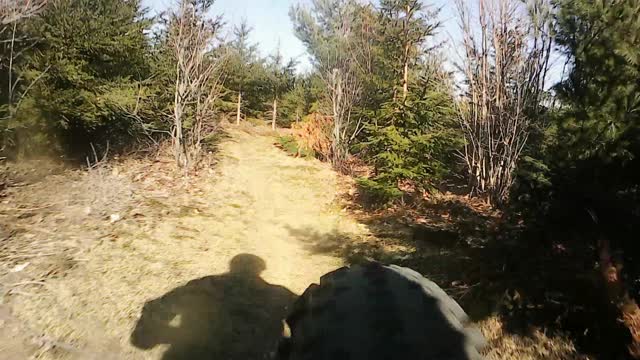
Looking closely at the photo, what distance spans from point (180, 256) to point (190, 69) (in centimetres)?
691

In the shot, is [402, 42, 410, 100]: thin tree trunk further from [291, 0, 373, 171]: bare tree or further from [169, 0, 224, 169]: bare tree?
[169, 0, 224, 169]: bare tree

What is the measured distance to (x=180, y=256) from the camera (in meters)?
6.31

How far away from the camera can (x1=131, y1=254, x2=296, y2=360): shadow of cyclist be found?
13.7 feet

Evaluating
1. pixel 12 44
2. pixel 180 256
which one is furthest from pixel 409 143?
pixel 12 44

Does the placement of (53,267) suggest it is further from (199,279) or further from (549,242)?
(549,242)

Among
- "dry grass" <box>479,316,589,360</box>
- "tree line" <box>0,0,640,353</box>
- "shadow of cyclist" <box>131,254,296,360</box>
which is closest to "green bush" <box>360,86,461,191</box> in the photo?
"tree line" <box>0,0,640,353</box>

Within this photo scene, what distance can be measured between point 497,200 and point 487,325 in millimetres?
6006

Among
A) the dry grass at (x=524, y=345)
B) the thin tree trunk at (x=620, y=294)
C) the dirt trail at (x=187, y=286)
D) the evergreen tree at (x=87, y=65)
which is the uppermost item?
the evergreen tree at (x=87, y=65)

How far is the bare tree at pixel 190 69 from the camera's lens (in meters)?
11.3

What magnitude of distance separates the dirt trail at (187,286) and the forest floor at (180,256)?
2 centimetres

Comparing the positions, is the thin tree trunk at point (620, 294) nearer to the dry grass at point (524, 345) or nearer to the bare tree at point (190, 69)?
the dry grass at point (524, 345)

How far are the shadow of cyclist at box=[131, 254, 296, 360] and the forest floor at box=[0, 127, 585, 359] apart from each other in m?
0.02

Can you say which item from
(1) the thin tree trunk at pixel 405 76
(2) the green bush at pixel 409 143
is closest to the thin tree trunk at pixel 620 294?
(2) the green bush at pixel 409 143

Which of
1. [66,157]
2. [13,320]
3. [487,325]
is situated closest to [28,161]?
[66,157]
